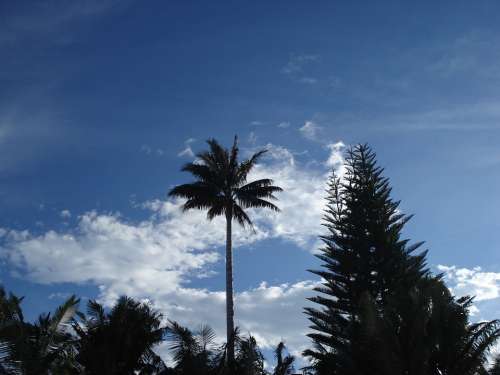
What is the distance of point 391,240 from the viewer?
3000cm

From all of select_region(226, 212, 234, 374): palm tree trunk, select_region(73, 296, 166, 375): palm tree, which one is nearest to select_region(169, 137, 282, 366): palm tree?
select_region(226, 212, 234, 374): palm tree trunk

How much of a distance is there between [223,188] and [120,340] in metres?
9.72

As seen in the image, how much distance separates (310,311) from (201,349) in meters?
11.2

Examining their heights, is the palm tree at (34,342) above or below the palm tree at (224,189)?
below

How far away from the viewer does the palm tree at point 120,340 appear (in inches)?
709

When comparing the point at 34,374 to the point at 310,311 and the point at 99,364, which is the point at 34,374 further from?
the point at 310,311

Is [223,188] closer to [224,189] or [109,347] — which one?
[224,189]

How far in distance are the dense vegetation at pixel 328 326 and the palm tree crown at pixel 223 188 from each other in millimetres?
50

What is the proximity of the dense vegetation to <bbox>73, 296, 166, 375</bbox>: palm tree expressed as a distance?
0.04m

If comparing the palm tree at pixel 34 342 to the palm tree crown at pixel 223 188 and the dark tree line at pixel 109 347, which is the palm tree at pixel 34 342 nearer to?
the dark tree line at pixel 109 347

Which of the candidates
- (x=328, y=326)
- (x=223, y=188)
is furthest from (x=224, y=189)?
(x=328, y=326)

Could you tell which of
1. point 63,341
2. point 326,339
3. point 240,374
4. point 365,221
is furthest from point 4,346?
point 365,221

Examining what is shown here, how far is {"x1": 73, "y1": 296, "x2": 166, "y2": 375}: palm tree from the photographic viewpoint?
1800cm

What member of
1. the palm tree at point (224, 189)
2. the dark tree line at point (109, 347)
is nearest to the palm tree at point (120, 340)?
the dark tree line at point (109, 347)
